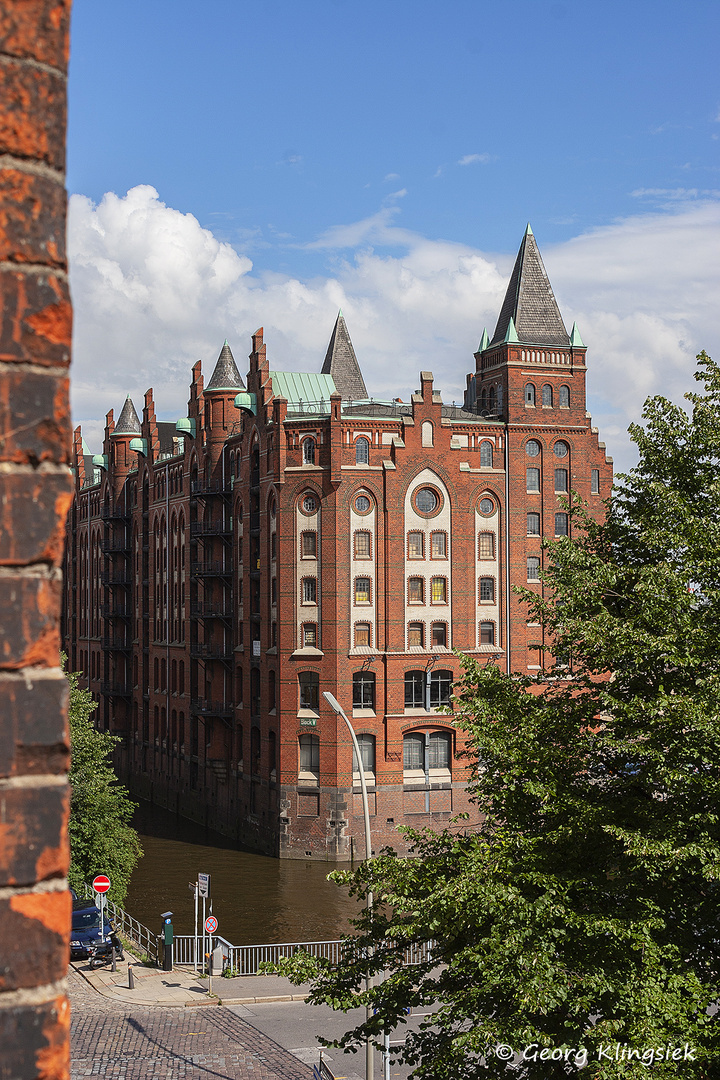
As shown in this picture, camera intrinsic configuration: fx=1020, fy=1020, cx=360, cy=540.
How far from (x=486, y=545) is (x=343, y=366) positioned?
1685 cm

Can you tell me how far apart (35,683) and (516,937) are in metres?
11.7

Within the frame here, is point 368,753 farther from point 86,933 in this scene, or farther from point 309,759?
point 86,933

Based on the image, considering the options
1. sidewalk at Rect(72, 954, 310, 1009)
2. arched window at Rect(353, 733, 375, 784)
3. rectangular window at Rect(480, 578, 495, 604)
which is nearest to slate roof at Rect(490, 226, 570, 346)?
rectangular window at Rect(480, 578, 495, 604)

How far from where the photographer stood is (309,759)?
51.1m

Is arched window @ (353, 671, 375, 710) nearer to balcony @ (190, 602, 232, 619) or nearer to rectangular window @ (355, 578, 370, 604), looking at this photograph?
rectangular window @ (355, 578, 370, 604)

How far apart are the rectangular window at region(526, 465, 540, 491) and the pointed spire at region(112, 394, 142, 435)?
38515 mm

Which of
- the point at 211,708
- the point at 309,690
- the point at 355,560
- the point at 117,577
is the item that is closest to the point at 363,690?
the point at 309,690

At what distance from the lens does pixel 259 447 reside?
182 feet

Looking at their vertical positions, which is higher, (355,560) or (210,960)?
(355,560)

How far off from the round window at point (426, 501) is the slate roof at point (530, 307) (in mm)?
10371

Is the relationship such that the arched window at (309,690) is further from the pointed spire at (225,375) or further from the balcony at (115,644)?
the balcony at (115,644)

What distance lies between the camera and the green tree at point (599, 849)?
41.8 feet

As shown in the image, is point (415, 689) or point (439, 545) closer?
point (415, 689)

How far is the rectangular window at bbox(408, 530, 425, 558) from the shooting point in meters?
52.8
